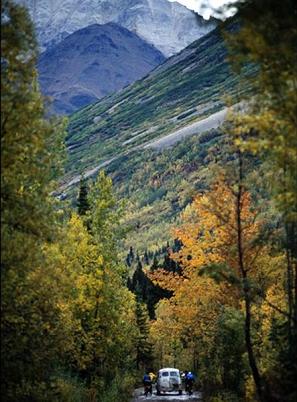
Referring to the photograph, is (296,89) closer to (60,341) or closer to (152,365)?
(60,341)

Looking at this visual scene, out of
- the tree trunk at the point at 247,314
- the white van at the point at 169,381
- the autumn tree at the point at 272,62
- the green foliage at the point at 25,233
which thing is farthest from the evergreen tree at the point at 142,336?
the autumn tree at the point at 272,62

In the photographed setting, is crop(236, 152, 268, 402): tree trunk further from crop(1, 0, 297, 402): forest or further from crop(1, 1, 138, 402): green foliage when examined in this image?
crop(1, 1, 138, 402): green foliage

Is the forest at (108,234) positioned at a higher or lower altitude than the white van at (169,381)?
higher

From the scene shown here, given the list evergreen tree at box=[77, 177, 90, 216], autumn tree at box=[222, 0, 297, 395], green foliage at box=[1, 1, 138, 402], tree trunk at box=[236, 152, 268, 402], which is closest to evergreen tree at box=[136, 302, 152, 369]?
evergreen tree at box=[77, 177, 90, 216]

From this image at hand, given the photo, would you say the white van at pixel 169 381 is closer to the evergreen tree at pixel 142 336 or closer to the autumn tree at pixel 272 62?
the evergreen tree at pixel 142 336

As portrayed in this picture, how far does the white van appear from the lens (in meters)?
47.3

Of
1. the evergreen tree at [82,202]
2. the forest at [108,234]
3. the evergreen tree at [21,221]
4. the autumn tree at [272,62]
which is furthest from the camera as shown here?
the evergreen tree at [82,202]

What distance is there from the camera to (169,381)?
4781 cm

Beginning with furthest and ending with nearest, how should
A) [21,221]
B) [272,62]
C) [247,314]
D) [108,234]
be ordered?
1. [108,234]
2. [247,314]
3. [21,221]
4. [272,62]

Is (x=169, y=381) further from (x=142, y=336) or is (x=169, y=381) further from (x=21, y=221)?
(x=21, y=221)

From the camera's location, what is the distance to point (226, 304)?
109 ft

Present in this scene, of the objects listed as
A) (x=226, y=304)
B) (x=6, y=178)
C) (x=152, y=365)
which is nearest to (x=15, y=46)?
(x=6, y=178)

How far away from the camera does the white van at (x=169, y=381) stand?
47344 mm

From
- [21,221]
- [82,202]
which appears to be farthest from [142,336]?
[21,221]
